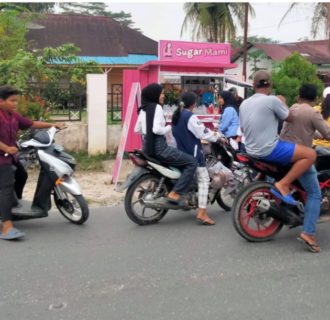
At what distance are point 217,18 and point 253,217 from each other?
24515mm

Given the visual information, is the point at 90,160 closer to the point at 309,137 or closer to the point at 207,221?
the point at 207,221

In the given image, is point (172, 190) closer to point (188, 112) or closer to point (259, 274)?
point (188, 112)

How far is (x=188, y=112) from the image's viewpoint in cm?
544

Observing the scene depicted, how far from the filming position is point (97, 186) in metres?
7.66

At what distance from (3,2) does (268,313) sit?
46.1 feet

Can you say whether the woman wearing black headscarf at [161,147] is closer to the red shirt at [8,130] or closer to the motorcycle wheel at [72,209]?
the motorcycle wheel at [72,209]

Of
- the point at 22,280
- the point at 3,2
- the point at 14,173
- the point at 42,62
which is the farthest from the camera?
the point at 3,2

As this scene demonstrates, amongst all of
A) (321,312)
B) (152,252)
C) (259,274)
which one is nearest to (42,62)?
(152,252)

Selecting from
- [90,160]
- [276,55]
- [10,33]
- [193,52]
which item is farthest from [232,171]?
[276,55]

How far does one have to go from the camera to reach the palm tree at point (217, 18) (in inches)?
1075

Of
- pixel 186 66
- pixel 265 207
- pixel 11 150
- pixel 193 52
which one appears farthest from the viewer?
pixel 193 52

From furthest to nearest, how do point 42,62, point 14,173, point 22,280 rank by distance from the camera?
1. point 42,62
2. point 14,173
3. point 22,280

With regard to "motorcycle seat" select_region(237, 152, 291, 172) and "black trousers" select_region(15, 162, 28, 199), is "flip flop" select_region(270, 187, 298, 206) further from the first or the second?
"black trousers" select_region(15, 162, 28, 199)

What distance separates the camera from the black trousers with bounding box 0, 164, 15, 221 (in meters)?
4.90
